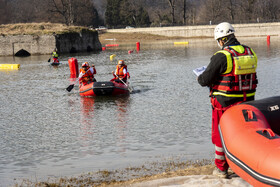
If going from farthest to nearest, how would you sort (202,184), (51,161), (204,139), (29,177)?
(204,139)
(51,161)
(29,177)
(202,184)

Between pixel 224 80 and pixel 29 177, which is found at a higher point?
pixel 224 80

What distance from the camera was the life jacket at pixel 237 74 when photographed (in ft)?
22.0

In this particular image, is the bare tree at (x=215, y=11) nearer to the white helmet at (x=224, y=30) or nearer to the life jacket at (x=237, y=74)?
the white helmet at (x=224, y=30)

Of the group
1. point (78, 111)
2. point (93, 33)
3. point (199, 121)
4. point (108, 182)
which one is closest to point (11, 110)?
point (78, 111)

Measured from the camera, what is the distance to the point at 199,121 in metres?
13.5

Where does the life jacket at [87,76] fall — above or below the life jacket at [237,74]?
below

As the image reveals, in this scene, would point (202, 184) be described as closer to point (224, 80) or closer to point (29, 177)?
point (224, 80)

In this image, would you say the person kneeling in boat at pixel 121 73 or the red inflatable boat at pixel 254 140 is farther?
the person kneeling in boat at pixel 121 73

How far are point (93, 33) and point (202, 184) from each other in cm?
5525

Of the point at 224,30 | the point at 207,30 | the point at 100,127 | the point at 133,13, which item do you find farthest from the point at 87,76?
the point at 133,13

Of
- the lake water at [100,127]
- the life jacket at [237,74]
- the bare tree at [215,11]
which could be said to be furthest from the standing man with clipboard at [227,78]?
the bare tree at [215,11]

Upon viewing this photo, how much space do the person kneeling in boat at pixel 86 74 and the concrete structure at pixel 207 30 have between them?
205 feet

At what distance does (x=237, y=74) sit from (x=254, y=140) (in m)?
1.38

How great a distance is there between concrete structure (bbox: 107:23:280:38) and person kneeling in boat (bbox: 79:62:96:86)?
205ft
